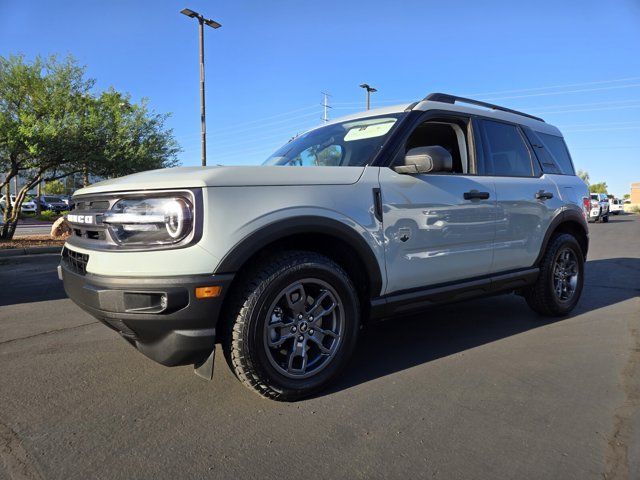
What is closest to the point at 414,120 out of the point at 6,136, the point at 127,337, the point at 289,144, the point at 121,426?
the point at 289,144

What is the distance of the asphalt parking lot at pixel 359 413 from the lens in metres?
2.16

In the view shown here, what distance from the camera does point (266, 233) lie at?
2.58 meters

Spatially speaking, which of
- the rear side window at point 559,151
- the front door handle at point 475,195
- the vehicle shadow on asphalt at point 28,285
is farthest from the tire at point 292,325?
the vehicle shadow on asphalt at point 28,285

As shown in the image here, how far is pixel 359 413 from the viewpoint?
266 cm

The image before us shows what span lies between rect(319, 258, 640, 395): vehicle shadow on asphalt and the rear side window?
5.19 ft

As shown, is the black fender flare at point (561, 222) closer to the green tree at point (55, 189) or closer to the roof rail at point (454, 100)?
the roof rail at point (454, 100)

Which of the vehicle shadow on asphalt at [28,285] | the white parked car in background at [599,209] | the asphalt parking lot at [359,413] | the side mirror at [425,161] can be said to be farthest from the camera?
the white parked car in background at [599,209]

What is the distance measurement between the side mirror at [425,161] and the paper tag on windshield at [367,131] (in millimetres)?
337

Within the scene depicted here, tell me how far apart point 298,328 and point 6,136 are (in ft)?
38.3

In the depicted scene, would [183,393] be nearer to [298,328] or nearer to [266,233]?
[298,328]

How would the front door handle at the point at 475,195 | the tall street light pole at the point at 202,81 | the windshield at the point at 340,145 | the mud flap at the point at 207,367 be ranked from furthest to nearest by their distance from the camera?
the tall street light pole at the point at 202,81 → the front door handle at the point at 475,195 → the windshield at the point at 340,145 → the mud flap at the point at 207,367

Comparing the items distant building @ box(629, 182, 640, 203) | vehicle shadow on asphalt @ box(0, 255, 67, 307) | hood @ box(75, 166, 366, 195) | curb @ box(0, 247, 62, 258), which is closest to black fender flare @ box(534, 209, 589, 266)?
hood @ box(75, 166, 366, 195)

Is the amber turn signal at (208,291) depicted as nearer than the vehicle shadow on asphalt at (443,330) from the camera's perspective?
Yes

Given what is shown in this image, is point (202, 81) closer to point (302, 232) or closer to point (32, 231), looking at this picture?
point (32, 231)
